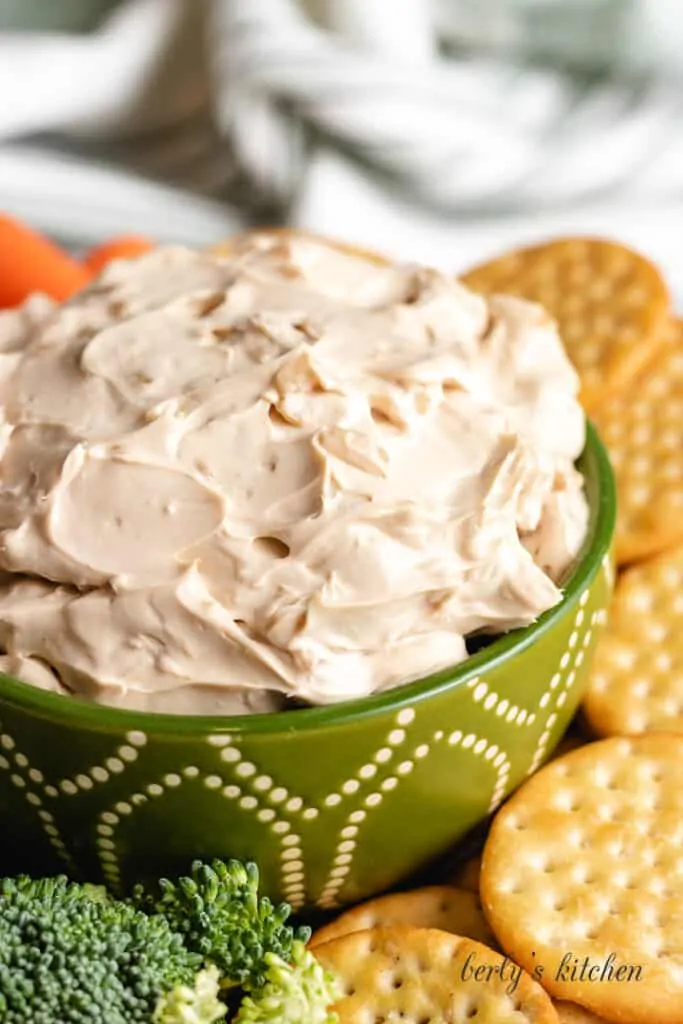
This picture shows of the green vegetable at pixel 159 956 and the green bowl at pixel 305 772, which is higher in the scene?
the green bowl at pixel 305 772

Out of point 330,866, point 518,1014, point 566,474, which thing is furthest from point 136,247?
point 518,1014

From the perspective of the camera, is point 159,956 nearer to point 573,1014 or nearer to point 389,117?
point 573,1014

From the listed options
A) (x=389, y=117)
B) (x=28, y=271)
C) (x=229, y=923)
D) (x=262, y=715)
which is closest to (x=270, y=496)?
(x=262, y=715)

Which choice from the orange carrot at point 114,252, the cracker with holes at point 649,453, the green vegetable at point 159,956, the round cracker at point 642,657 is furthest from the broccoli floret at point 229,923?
the orange carrot at point 114,252

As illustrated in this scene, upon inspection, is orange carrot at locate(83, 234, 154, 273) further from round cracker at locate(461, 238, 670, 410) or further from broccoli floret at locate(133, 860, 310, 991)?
broccoli floret at locate(133, 860, 310, 991)

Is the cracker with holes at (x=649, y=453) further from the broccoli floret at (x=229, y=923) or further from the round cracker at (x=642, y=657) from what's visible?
the broccoli floret at (x=229, y=923)

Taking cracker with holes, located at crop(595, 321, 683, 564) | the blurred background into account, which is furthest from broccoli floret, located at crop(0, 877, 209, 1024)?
the blurred background
